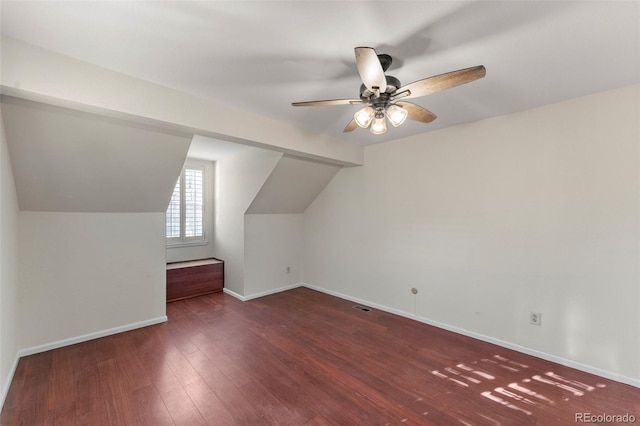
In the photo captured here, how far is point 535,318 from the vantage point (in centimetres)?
263

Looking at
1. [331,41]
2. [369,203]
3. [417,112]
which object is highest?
[331,41]

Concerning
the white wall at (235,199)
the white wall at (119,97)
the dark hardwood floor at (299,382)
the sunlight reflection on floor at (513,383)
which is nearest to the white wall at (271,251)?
the white wall at (235,199)

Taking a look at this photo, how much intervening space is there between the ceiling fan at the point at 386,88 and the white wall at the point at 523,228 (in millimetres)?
1383

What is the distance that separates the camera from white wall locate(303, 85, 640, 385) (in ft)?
7.38

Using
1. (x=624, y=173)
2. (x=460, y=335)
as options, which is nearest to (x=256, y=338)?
(x=460, y=335)

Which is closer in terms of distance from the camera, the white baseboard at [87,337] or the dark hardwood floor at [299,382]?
the dark hardwood floor at [299,382]

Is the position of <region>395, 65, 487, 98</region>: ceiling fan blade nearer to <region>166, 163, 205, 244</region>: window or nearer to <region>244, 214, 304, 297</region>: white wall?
<region>244, 214, 304, 297</region>: white wall

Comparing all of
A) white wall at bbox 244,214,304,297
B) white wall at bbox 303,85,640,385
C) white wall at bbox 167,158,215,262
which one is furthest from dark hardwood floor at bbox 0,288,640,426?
white wall at bbox 167,158,215,262

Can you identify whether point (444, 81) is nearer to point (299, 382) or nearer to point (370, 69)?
point (370, 69)

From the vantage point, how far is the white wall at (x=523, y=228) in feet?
7.38

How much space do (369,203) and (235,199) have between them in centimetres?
220

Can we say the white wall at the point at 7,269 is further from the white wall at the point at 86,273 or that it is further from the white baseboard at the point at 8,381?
the white wall at the point at 86,273

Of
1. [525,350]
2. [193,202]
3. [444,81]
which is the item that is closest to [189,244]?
[193,202]

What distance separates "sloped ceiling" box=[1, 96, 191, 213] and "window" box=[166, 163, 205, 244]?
1505mm
